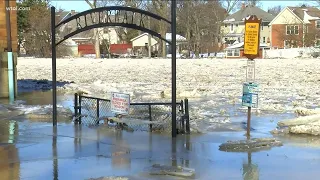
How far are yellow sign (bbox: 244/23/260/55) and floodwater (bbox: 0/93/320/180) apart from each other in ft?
6.17

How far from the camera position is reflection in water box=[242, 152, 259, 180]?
24.3 ft

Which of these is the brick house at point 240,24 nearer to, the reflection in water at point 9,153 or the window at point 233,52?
the window at point 233,52

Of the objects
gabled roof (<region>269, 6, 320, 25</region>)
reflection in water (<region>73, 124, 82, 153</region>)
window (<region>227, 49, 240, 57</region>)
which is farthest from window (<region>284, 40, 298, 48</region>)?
reflection in water (<region>73, 124, 82, 153</region>)

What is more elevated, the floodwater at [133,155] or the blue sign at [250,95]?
the blue sign at [250,95]

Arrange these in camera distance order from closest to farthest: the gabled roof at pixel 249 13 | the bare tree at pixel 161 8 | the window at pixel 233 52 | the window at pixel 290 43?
the bare tree at pixel 161 8
the window at pixel 290 43
the window at pixel 233 52
the gabled roof at pixel 249 13

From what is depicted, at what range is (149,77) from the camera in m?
31.7

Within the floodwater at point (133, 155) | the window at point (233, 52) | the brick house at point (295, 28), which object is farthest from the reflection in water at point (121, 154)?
the window at point (233, 52)

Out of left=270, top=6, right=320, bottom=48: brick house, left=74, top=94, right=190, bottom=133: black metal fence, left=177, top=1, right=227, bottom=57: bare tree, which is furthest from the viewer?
left=177, top=1, right=227, bottom=57: bare tree

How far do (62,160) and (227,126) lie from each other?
5091mm

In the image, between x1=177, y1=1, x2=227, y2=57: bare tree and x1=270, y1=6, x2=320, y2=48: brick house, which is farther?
x1=177, y1=1, x2=227, y2=57: bare tree

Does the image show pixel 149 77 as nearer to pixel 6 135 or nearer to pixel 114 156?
pixel 6 135

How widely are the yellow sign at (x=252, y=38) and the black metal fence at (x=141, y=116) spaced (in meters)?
1.77

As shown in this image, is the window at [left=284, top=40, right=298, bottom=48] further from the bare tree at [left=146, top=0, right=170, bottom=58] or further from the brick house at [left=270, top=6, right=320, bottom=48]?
the bare tree at [left=146, top=0, right=170, bottom=58]

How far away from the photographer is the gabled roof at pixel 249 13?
3639 inches
